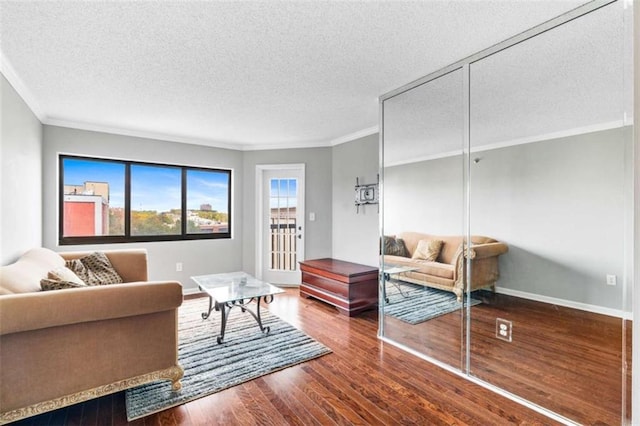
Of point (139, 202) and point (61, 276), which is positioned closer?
point (61, 276)

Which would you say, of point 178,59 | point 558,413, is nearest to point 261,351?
point 558,413

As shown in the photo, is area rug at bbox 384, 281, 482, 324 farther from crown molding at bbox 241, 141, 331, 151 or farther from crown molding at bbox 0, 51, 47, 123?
crown molding at bbox 0, 51, 47, 123

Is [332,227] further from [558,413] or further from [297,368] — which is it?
[558,413]

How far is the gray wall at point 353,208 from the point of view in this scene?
408cm

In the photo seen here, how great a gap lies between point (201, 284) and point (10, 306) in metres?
1.70

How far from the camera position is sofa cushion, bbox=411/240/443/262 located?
268 cm

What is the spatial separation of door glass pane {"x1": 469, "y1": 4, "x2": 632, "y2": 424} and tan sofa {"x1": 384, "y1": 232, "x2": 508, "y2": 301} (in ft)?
0.04

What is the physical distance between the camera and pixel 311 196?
493 centimetres

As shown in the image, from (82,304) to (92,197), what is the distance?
2.97 metres

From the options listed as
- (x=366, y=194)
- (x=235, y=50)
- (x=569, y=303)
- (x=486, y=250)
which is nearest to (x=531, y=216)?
(x=486, y=250)

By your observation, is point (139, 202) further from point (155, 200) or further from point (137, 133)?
point (137, 133)

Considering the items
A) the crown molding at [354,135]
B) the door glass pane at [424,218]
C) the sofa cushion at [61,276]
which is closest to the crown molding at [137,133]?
the crown molding at [354,135]

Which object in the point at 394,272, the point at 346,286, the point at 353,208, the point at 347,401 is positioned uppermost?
the point at 353,208

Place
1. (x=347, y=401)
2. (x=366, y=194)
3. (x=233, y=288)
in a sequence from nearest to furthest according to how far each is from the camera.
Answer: (x=347, y=401), (x=233, y=288), (x=366, y=194)
